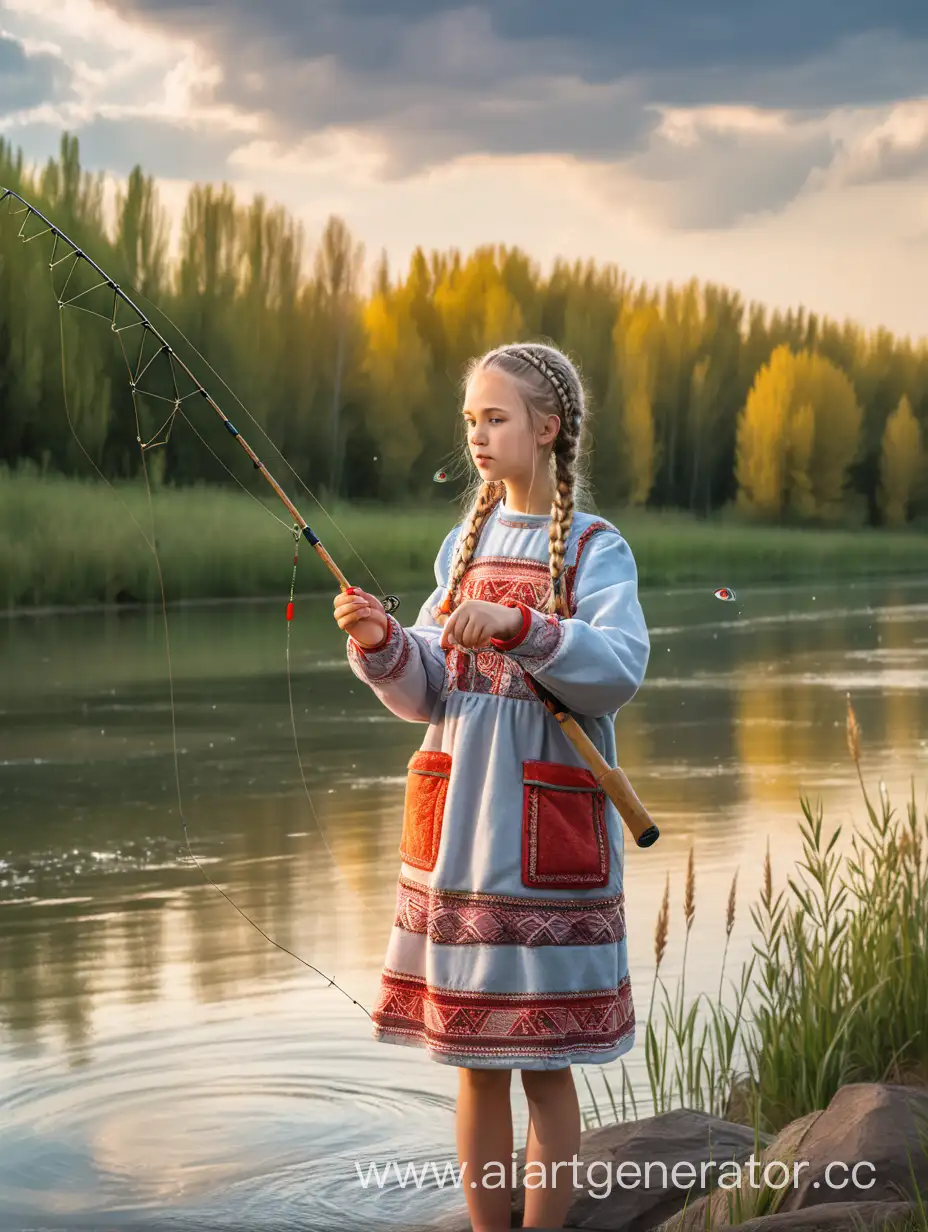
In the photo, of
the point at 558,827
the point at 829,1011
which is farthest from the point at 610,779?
the point at 829,1011

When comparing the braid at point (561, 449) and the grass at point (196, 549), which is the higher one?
the braid at point (561, 449)

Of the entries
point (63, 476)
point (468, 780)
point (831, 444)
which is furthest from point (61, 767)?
point (831, 444)

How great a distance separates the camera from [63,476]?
32.6 meters

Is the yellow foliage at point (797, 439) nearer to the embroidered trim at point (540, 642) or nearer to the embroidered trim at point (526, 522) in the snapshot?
the embroidered trim at point (526, 522)

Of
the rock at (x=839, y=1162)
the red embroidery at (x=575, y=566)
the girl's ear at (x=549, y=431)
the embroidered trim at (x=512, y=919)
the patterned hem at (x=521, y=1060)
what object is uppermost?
the girl's ear at (x=549, y=431)

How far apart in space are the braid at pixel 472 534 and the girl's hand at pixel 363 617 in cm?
27

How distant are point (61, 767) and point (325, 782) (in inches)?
64.2

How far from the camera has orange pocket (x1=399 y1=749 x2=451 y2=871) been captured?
3.43 meters

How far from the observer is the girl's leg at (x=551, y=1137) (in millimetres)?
3436

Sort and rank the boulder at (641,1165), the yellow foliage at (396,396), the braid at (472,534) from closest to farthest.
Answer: the braid at (472,534)
the boulder at (641,1165)
the yellow foliage at (396,396)

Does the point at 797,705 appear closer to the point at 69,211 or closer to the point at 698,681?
the point at 698,681

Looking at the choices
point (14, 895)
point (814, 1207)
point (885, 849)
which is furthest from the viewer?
point (14, 895)

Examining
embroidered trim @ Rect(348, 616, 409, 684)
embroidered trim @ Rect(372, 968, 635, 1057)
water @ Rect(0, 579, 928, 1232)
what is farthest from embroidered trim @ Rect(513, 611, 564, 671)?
water @ Rect(0, 579, 928, 1232)

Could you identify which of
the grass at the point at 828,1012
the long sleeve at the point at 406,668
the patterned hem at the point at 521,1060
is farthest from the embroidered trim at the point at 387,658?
the grass at the point at 828,1012
